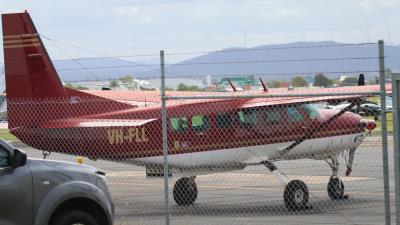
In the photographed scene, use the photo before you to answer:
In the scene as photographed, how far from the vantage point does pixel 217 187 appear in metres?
19.7

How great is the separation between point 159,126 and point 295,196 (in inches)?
105

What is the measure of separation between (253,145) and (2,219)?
7913 millimetres

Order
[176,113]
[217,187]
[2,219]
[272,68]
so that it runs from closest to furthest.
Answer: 1. [2,219]
2. [176,113]
3. [217,187]
4. [272,68]

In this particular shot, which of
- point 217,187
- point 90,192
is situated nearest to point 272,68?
point 217,187

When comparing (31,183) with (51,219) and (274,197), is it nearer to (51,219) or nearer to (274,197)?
(51,219)

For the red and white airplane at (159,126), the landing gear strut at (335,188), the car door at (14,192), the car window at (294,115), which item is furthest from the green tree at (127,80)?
the car door at (14,192)

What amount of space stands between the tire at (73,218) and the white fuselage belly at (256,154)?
249 inches

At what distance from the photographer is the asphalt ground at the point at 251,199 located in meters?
14.6

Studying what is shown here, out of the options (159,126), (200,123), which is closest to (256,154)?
(200,123)

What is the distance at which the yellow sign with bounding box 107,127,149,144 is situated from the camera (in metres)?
16.0

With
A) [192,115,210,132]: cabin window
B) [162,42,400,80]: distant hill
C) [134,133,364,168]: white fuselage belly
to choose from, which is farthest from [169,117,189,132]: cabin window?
[162,42,400,80]: distant hill

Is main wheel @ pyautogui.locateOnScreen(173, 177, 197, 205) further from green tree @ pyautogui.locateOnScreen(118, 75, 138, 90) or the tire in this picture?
the tire

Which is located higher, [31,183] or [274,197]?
[31,183]

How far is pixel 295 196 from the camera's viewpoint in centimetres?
1570
